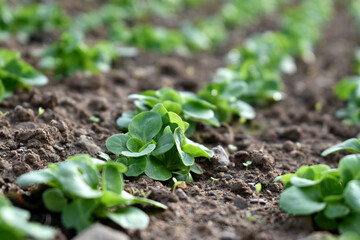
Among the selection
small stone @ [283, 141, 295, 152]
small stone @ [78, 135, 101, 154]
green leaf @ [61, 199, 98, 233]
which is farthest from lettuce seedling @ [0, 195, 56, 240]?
small stone @ [283, 141, 295, 152]

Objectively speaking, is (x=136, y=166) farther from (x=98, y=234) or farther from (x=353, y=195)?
(x=353, y=195)

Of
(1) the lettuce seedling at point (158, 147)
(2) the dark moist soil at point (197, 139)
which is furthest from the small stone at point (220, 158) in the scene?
(1) the lettuce seedling at point (158, 147)

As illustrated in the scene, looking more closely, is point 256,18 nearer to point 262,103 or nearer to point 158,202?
point 262,103

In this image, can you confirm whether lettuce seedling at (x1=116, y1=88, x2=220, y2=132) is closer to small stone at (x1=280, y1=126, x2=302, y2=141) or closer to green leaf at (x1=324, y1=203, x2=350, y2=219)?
small stone at (x1=280, y1=126, x2=302, y2=141)

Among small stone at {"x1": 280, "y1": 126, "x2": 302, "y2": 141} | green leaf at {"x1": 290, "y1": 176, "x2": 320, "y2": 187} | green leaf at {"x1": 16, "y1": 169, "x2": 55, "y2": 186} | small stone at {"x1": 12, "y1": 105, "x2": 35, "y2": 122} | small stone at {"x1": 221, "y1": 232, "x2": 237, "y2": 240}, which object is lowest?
small stone at {"x1": 12, "y1": 105, "x2": 35, "y2": 122}

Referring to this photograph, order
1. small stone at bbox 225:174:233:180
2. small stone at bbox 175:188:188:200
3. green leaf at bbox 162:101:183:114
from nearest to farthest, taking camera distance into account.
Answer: small stone at bbox 175:188:188:200
small stone at bbox 225:174:233:180
green leaf at bbox 162:101:183:114

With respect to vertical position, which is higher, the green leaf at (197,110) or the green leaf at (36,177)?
the green leaf at (197,110)

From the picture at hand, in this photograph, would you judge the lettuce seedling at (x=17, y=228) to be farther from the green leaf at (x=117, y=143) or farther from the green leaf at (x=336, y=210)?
the green leaf at (x=336, y=210)
